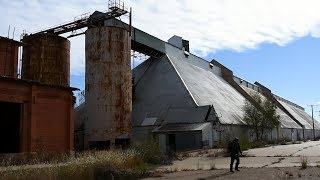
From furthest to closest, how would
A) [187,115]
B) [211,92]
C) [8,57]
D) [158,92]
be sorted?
[211,92], [158,92], [187,115], [8,57]

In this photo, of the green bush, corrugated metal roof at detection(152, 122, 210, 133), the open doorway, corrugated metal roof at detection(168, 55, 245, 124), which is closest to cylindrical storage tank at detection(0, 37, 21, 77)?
the open doorway

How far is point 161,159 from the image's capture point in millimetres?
25609

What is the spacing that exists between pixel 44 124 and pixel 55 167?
1161 cm

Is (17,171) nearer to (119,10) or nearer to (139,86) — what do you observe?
(119,10)

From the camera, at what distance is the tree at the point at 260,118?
2132 inches

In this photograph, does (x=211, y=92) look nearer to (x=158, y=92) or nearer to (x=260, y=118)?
(x=260, y=118)

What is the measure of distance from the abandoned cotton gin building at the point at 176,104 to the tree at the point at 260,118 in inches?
43.4

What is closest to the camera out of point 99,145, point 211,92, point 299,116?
point 99,145

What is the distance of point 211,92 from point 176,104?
30.0ft

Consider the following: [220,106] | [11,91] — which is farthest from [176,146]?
[11,91]

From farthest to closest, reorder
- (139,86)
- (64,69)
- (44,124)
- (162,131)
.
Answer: (139,86)
(162,131)
(64,69)
(44,124)

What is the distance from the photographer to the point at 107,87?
38.3m

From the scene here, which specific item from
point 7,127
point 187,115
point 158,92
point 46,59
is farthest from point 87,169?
point 158,92

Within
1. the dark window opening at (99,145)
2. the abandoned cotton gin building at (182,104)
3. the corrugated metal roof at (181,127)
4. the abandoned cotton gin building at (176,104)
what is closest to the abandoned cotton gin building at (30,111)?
the dark window opening at (99,145)
